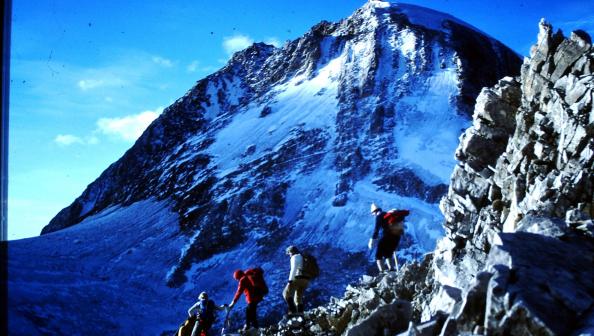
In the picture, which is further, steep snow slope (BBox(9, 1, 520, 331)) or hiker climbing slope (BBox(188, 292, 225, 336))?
steep snow slope (BBox(9, 1, 520, 331))

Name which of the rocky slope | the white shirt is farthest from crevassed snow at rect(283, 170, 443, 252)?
the white shirt

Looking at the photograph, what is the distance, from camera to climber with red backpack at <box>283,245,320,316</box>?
1380cm

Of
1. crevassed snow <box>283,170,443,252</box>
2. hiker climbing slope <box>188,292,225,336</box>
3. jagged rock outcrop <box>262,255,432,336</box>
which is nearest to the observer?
jagged rock outcrop <box>262,255,432,336</box>

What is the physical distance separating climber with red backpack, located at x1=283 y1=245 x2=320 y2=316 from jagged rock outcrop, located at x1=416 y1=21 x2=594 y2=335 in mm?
2997

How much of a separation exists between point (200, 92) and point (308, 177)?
144ft

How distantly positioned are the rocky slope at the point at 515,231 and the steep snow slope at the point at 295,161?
75.2 feet

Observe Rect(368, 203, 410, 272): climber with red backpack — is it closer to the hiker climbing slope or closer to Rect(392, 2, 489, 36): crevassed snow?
the hiker climbing slope

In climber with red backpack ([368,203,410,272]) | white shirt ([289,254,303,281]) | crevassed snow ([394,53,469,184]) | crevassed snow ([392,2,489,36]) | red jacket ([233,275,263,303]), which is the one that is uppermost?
crevassed snow ([392,2,489,36])

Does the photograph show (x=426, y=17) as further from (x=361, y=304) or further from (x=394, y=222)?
(x=361, y=304)

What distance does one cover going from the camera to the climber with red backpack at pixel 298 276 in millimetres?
13797

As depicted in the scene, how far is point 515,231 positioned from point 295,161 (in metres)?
53.9

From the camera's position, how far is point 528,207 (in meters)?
11.0

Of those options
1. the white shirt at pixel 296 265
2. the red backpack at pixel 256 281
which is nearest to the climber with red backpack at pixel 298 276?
the white shirt at pixel 296 265

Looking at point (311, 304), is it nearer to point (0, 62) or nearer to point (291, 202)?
point (291, 202)
